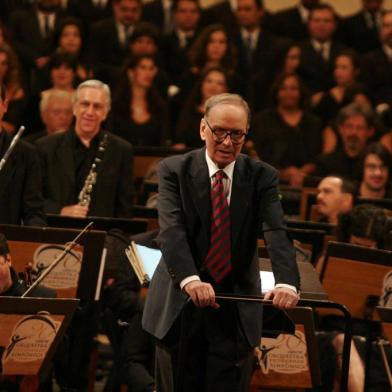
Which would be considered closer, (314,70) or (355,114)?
(355,114)

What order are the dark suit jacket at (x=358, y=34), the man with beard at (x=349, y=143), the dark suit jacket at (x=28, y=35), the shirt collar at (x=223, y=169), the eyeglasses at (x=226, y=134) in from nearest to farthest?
1. the eyeglasses at (x=226, y=134)
2. the shirt collar at (x=223, y=169)
3. the man with beard at (x=349, y=143)
4. the dark suit jacket at (x=28, y=35)
5. the dark suit jacket at (x=358, y=34)

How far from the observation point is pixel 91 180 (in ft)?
19.0

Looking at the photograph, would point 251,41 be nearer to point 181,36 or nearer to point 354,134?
point 181,36

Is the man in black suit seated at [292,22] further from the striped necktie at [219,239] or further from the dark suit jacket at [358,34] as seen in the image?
the striped necktie at [219,239]

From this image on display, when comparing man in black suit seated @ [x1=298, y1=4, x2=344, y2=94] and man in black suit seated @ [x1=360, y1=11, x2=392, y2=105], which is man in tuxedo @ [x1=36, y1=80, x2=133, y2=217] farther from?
man in black suit seated @ [x1=360, y1=11, x2=392, y2=105]

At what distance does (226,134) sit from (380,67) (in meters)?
5.92

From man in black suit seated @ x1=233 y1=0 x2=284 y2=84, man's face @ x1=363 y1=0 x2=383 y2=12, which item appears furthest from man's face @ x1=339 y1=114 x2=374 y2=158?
man's face @ x1=363 y1=0 x2=383 y2=12

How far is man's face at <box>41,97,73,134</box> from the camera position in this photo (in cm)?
683

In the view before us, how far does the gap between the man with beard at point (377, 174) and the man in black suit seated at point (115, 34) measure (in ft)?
9.07

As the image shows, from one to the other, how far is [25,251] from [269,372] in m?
1.26

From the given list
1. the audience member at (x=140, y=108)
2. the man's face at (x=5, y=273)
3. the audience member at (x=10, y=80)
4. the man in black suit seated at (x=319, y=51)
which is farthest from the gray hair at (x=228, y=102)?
the man in black suit seated at (x=319, y=51)

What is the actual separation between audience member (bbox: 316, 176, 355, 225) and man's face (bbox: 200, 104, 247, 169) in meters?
2.78

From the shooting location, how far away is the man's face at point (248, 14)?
29.9ft

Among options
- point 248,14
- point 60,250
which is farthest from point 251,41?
point 60,250
